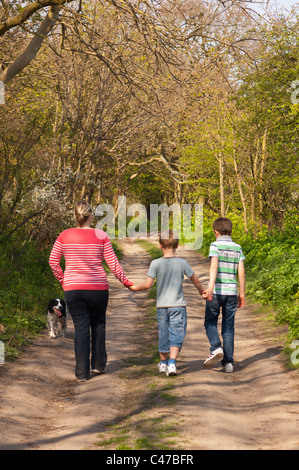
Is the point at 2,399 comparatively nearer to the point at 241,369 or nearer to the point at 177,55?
the point at 241,369

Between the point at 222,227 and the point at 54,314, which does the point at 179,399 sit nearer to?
the point at 222,227

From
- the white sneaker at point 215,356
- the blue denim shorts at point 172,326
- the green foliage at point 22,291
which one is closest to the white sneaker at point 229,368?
the white sneaker at point 215,356

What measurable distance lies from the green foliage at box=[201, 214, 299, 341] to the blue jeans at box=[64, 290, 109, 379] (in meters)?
2.99

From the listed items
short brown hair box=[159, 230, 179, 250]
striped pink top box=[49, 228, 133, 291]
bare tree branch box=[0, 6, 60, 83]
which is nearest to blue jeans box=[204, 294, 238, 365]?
short brown hair box=[159, 230, 179, 250]

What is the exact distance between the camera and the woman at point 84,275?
7598 mm

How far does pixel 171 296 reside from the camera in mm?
7547

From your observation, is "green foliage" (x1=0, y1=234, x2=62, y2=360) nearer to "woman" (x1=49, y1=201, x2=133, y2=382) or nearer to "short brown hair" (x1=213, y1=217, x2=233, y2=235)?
"woman" (x1=49, y1=201, x2=133, y2=382)

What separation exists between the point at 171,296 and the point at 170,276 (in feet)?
0.80

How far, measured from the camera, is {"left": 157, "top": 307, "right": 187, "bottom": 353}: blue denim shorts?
24.7ft

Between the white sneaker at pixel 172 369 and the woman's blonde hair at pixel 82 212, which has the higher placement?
the woman's blonde hair at pixel 82 212

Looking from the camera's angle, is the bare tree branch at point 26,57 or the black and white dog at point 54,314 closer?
the black and white dog at point 54,314

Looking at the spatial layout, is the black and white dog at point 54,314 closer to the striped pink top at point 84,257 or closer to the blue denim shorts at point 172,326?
the striped pink top at point 84,257

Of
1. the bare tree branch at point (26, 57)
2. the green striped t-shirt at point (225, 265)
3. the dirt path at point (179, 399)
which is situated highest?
the bare tree branch at point (26, 57)
